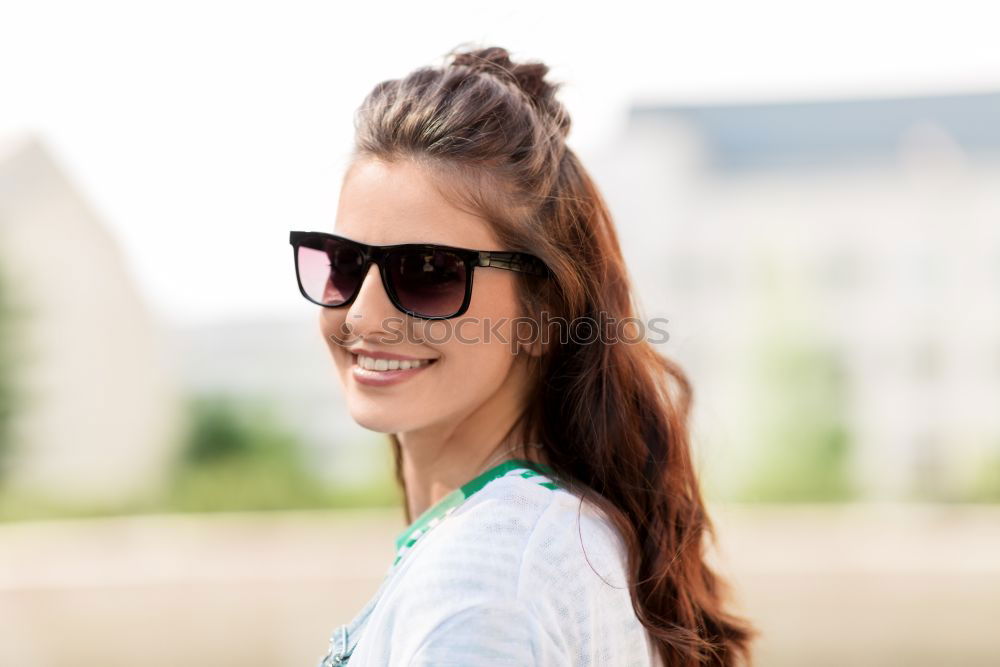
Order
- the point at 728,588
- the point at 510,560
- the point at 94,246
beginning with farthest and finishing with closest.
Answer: the point at 94,246 < the point at 728,588 < the point at 510,560

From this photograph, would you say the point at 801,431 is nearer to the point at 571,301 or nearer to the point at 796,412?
the point at 796,412

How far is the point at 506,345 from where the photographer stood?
4.69 ft

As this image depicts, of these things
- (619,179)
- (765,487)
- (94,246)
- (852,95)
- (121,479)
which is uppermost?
(852,95)

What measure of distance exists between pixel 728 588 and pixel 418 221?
1045 millimetres

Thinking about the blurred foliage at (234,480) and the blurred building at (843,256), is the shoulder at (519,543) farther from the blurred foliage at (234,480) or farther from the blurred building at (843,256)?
the blurred building at (843,256)

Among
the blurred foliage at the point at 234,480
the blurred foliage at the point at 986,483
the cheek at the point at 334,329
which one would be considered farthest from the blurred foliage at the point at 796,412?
the cheek at the point at 334,329

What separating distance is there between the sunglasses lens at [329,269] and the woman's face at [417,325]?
0.11 feet

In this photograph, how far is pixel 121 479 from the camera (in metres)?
10.4

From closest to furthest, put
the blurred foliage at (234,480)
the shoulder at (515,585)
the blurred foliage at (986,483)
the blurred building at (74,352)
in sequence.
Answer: the shoulder at (515,585) < the blurred foliage at (234,480) < the blurred building at (74,352) < the blurred foliage at (986,483)

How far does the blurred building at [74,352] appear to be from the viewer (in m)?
8.97

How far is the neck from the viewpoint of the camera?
1.47 metres

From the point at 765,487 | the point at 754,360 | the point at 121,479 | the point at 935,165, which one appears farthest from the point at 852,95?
the point at 121,479

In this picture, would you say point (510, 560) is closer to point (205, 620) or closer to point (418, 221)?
point (418, 221)

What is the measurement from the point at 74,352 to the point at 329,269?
9990mm
